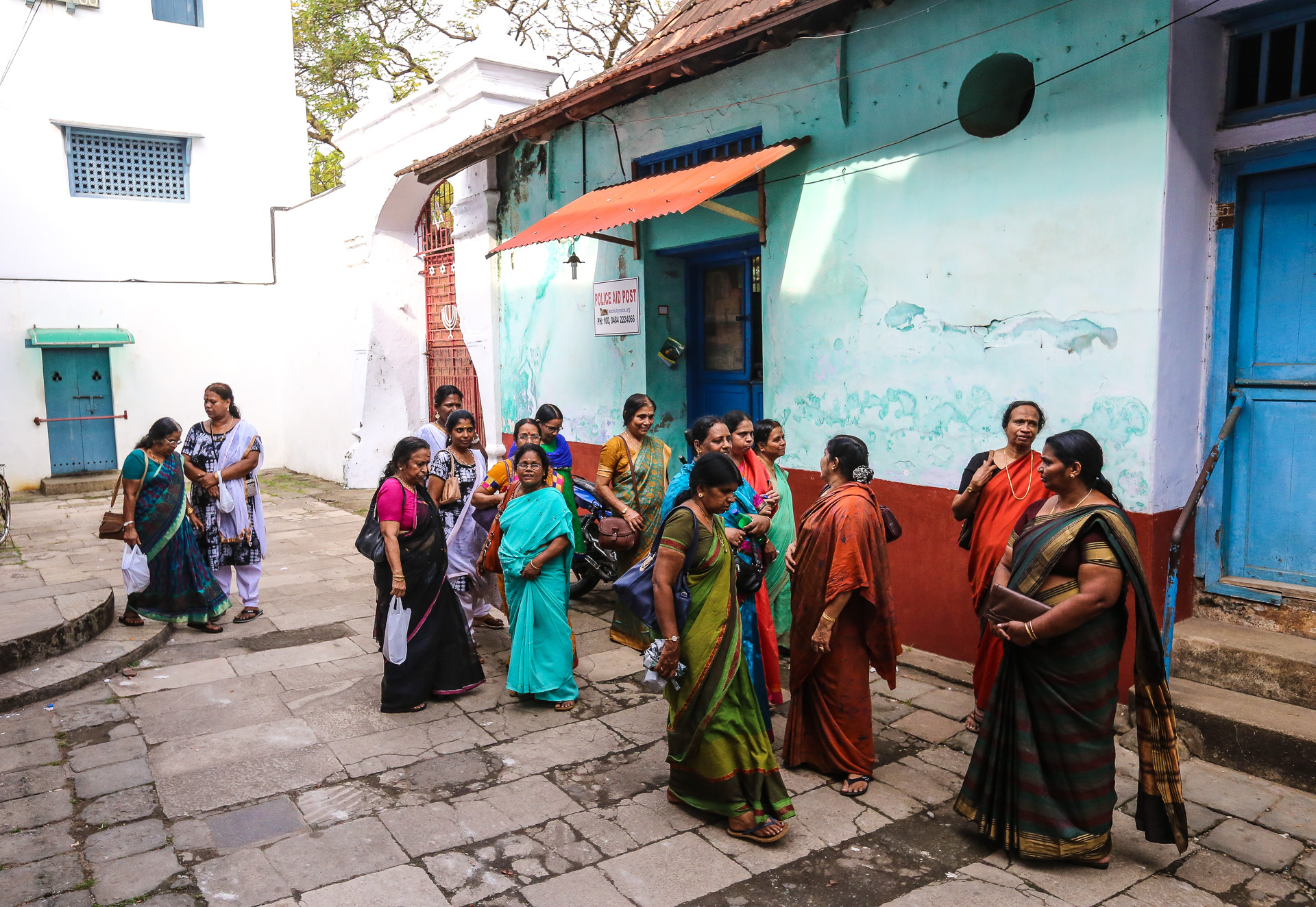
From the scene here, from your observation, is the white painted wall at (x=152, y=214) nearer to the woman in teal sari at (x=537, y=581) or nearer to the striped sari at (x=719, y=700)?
the woman in teal sari at (x=537, y=581)

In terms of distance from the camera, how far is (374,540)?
4.77 m

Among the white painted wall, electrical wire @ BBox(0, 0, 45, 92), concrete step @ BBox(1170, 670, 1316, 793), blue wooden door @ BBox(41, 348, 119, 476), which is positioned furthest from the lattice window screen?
concrete step @ BBox(1170, 670, 1316, 793)

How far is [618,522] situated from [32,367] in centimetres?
1135

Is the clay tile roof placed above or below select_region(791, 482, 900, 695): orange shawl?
above

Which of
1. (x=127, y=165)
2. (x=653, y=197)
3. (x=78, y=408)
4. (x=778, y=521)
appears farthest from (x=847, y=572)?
(x=127, y=165)

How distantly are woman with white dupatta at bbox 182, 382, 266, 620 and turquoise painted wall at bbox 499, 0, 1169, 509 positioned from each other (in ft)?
11.5

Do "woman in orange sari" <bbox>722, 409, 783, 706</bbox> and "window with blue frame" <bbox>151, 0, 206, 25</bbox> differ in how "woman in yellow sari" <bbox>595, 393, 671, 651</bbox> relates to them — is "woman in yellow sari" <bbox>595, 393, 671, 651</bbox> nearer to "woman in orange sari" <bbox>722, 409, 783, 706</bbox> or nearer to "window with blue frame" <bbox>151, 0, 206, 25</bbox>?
"woman in orange sari" <bbox>722, 409, 783, 706</bbox>

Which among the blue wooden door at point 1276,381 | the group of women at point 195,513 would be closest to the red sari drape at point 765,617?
the blue wooden door at point 1276,381

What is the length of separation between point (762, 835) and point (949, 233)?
3.45m

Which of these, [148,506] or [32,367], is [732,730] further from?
[32,367]

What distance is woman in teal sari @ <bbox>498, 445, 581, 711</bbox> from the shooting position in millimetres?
4855

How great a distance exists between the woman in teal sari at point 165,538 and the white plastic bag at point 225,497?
0.22m

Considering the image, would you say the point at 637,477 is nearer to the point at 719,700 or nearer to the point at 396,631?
the point at 396,631

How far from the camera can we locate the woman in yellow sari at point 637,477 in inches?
228
